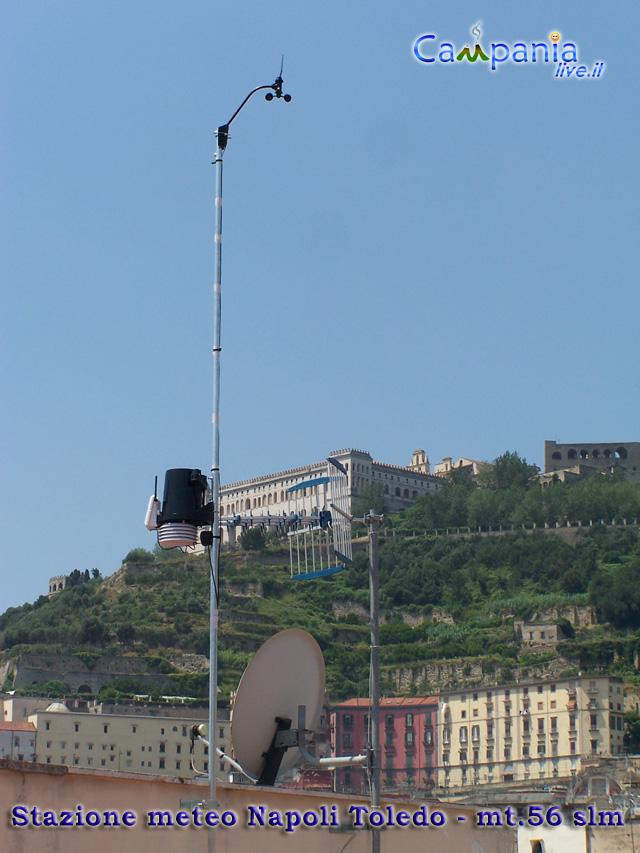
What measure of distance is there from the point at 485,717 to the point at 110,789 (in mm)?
96344

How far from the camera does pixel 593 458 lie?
609 ft

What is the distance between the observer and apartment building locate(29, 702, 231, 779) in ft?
341

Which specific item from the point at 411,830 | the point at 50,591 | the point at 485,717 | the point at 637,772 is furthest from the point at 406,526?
the point at 411,830

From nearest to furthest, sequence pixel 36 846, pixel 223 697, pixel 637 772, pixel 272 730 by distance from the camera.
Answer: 1. pixel 36 846
2. pixel 272 730
3. pixel 637 772
4. pixel 223 697

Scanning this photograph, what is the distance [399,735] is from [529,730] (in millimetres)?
9241

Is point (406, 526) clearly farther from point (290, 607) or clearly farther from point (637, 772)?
point (637, 772)

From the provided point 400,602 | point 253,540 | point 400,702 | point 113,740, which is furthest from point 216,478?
point 253,540

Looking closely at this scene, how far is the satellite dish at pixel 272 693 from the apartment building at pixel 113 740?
87.2 m

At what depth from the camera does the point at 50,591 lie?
577 ft

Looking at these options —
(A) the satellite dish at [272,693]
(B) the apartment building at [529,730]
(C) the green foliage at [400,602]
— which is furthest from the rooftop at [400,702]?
(A) the satellite dish at [272,693]

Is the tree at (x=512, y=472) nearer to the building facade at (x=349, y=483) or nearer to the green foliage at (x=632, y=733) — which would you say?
the building facade at (x=349, y=483)

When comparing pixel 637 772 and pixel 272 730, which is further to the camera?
pixel 637 772

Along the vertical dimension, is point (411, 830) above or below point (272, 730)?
below

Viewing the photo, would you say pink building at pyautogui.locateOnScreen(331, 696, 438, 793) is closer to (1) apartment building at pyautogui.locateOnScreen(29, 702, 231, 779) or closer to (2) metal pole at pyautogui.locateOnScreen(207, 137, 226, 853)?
(1) apartment building at pyautogui.locateOnScreen(29, 702, 231, 779)
